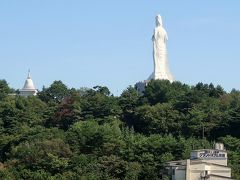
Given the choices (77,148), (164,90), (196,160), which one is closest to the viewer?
(196,160)

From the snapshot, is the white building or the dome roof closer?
the white building

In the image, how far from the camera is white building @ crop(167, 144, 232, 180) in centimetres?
2641

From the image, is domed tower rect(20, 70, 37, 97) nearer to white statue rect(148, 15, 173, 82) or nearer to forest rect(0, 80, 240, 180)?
white statue rect(148, 15, 173, 82)

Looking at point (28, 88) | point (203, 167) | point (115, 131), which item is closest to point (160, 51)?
point (28, 88)

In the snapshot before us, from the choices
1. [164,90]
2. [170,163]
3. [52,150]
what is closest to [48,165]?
[52,150]

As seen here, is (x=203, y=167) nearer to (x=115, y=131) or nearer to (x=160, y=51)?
(x=115, y=131)

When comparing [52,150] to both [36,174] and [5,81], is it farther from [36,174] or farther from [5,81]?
[5,81]

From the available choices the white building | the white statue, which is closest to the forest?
the white building

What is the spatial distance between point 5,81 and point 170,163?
21.2 metres

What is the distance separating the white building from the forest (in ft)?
4.68

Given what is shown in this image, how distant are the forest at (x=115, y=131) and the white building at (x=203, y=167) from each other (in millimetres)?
1426

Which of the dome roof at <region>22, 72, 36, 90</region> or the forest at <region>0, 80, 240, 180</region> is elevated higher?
the dome roof at <region>22, 72, 36, 90</region>

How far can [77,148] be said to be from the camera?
107 ft

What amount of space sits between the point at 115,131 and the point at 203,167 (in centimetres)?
751
